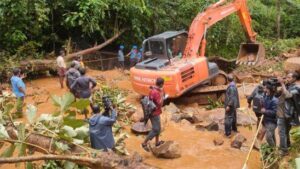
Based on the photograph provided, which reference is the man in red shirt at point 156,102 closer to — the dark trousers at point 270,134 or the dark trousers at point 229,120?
the dark trousers at point 229,120

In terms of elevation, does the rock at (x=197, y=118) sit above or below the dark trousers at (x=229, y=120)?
below

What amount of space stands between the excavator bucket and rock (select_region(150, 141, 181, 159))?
860cm

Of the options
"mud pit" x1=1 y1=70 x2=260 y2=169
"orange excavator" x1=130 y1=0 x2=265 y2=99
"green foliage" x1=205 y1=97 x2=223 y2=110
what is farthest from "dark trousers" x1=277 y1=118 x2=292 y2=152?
"green foliage" x1=205 y1=97 x2=223 y2=110

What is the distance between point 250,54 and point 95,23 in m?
6.06

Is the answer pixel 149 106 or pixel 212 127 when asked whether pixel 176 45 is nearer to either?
pixel 212 127

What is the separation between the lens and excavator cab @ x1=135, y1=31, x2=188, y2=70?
476 inches

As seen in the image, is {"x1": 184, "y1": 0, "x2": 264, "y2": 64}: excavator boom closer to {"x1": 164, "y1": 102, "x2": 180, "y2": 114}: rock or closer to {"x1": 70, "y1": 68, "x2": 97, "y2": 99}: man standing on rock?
{"x1": 164, "y1": 102, "x2": 180, "y2": 114}: rock

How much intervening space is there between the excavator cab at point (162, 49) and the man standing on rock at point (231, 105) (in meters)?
2.70

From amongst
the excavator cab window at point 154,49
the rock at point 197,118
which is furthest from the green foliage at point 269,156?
the excavator cab window at point 154,49

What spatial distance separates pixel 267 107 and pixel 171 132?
9.88 feet

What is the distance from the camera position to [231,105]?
951cm

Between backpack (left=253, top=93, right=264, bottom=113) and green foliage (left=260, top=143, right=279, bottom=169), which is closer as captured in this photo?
green foliage (left=260, top=143, right=279, bottom=169)

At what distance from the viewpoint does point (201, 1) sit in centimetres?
1798

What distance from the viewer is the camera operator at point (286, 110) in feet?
23.4
